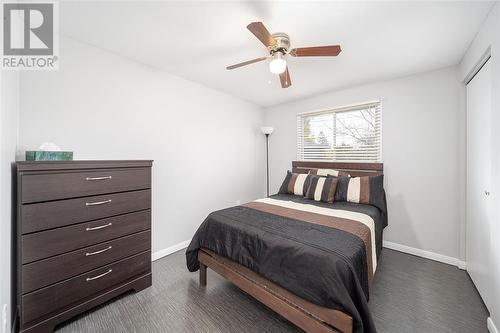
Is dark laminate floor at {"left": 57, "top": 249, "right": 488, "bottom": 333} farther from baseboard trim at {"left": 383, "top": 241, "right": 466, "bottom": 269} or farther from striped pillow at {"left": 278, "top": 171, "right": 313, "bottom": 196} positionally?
striped pillow at {"left": 278, "top": 171, "right": 313, "bottom": 196}

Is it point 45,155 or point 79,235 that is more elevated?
point 45,155

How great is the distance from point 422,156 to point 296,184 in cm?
167

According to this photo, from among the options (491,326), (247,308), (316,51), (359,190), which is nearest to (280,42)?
(316,51)

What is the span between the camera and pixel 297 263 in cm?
139

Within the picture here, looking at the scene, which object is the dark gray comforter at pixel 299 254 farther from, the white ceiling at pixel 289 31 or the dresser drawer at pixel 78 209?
the white ceiling at pixel 289 31

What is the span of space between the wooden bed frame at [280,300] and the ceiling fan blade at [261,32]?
1.87 m

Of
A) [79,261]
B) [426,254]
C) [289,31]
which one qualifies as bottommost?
[426,254]

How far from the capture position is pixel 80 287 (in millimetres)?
1616

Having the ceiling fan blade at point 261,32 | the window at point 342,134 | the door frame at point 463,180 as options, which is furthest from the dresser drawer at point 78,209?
the door frame at point 463,180

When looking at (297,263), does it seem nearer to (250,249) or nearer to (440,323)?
(250,249)

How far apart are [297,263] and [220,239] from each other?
0.80 metres

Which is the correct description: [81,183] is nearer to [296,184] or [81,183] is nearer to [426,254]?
[296,184]

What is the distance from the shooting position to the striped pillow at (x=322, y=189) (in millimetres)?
2676

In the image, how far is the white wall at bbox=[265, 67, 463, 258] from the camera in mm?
2465
